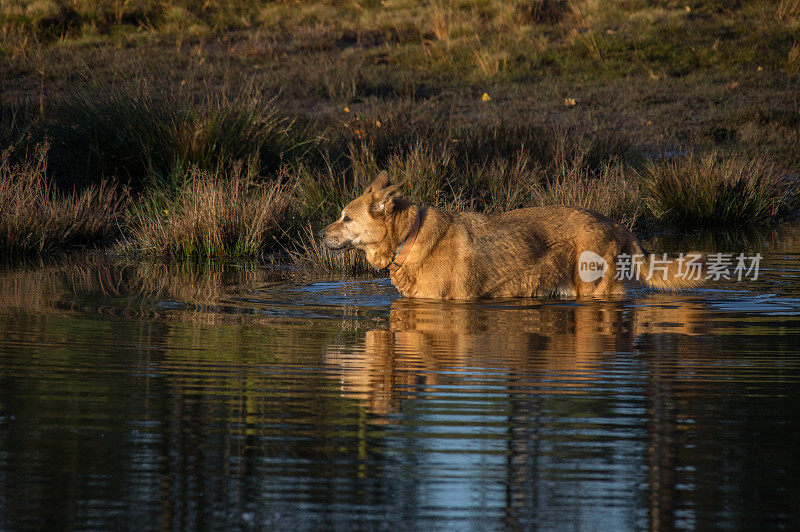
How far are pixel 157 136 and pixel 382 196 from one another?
7224 mm

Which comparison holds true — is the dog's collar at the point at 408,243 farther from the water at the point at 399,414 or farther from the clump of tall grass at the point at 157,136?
the clump of tall grass at the point at 157,136

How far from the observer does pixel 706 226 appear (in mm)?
16625

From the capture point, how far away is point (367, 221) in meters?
9.80

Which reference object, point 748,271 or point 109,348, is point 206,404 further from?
point 748,271

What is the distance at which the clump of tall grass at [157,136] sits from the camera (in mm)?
15602

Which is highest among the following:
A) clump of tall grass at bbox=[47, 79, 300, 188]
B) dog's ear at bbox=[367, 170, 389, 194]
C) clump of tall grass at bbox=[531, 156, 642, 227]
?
clump of tall grass at bbox=[47, 79, 300, 188]

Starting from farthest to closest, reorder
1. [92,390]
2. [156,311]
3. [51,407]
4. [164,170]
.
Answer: [164,170], [156,311], [92,390], [51,407]

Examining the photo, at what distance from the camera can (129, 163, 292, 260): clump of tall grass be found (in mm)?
13141

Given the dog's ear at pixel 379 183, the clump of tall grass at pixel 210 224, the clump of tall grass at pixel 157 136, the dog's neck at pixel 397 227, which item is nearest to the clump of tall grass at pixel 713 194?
the clump of tall grass at pixel 157 136

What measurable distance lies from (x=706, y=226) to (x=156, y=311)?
1029 cm

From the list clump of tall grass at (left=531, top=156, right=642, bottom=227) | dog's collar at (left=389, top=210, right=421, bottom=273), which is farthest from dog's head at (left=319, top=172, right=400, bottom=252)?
clump of tall grass at (left=531, top=156, right=642, bottom=227)

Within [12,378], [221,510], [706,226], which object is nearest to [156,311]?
[12,378]

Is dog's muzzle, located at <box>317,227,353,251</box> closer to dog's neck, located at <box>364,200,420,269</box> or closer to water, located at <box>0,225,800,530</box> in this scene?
dog's neck, located at <box>364,200,420,269</box>

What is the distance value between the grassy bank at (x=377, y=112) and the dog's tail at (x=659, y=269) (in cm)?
367
